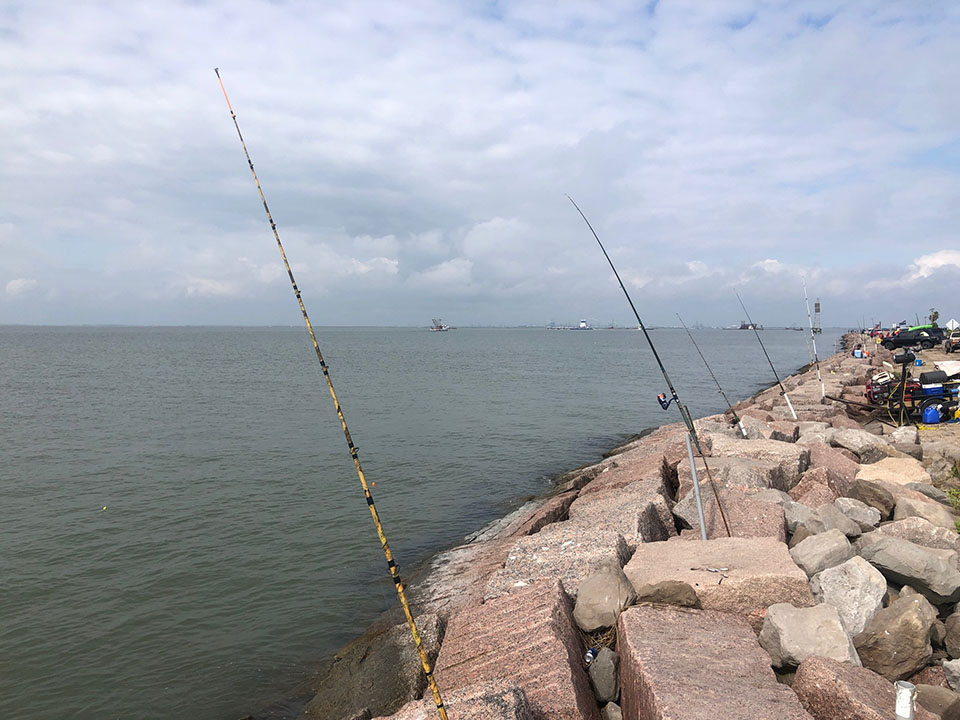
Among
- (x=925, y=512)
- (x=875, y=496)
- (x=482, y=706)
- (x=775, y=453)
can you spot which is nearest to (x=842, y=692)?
(x=482, y=706)

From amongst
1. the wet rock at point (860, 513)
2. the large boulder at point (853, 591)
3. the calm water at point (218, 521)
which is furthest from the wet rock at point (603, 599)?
the calm water at point (218, 521)

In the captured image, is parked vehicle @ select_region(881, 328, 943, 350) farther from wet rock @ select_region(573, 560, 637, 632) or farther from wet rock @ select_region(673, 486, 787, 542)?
wet rock @ select_region(573, 560, 637, 632)

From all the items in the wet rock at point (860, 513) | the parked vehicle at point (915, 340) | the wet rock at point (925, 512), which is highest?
the wet rock at point (860, 513)

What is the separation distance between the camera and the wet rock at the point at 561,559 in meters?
4.88

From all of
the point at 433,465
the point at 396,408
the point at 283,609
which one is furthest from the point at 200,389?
the point at 283,609

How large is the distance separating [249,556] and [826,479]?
8.21 meters

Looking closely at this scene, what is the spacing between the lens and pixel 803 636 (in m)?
3.54

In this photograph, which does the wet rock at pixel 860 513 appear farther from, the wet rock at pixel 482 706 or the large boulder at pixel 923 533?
the wet rock at pixel 482 706

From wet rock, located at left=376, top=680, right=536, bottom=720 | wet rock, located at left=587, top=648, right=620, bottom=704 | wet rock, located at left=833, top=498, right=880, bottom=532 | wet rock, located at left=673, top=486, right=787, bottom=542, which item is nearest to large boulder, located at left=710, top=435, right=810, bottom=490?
wet rock, located at left=833, top=498, right=880, bottom=532

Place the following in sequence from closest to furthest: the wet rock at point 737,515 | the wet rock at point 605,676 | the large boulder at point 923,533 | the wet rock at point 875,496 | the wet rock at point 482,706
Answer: the wet rock at point 482,706 → the wet rock at point 605,676 → the large boulder at point 923,533 → the wet rock at point 737,515 → the wet rock at point 875,496

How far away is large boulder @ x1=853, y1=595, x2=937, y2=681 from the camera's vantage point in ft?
12.4

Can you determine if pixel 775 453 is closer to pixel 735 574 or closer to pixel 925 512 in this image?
pixel 925 512

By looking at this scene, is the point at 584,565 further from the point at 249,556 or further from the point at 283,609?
the point at 249,556

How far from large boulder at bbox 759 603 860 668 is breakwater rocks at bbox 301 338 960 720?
0.01 metres
